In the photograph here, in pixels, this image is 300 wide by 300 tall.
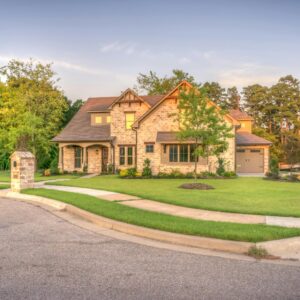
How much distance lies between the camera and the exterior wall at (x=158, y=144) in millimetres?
27734

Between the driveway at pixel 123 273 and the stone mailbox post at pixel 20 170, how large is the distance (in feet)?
30.5

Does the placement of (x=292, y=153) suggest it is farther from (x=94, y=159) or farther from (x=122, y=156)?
(x=94, y=159)

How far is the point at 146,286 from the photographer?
4.50 metres

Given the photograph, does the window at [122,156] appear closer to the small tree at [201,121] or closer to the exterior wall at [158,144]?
the exterior wall at [158,144]

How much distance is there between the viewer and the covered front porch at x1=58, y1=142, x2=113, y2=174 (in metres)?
31.7

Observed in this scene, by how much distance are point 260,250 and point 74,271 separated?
3335 mm

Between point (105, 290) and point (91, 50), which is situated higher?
point (91, 50)

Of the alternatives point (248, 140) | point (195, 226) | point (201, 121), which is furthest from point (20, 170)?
point (248, 140)

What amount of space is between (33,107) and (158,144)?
18.4m

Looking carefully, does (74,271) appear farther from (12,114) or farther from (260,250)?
(12,114)

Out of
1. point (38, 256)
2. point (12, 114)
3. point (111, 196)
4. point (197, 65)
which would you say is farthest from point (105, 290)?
point (12, 114)

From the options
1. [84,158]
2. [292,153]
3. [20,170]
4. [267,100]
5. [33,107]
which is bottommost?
[84,158]

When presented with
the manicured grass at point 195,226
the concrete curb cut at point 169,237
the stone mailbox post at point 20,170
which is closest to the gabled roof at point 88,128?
the stone mailbox post at point 20,170

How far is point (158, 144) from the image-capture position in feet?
93.0
